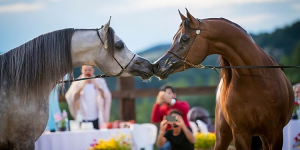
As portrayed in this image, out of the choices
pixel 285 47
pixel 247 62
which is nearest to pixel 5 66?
pixel 247 62

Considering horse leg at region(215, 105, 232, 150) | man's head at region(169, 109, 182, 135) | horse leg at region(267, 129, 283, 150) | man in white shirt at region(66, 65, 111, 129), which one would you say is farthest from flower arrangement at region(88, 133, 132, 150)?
horse leg at region(267, 129, 283, 150)

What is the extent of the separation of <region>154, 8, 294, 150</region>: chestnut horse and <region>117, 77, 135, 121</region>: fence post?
15.4 feet

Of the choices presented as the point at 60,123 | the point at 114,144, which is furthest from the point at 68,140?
the point at 114,144

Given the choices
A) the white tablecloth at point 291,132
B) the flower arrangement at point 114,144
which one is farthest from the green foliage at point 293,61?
the flower arrangement at point 114,144

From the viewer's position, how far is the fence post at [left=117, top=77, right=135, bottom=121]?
888 cm

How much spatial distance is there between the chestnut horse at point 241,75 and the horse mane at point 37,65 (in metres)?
0.97

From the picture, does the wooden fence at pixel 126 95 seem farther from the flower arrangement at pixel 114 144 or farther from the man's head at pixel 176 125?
the man's head at pixel 176 125

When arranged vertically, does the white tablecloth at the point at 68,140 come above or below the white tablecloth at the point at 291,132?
above

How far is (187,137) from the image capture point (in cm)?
572

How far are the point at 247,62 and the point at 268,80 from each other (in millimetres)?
275

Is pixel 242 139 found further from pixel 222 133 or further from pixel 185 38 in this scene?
pixel 185 38

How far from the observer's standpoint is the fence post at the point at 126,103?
8875 mm

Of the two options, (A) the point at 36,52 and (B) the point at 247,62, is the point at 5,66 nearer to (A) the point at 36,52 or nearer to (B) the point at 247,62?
(A) the point at 36,52

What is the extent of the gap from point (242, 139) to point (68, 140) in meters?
2.77
